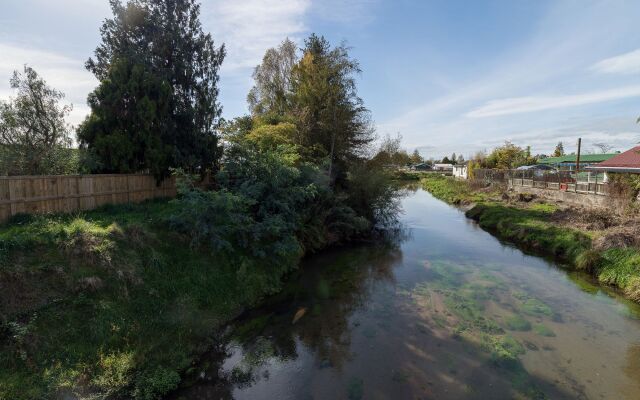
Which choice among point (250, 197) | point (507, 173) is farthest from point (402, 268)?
point (507, 173)

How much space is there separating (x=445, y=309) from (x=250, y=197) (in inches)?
300

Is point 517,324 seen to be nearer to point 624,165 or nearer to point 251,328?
point 251,328

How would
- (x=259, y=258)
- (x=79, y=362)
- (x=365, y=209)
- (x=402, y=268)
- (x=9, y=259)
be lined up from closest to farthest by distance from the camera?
(x=79, y=362) → (x=9, y=259) → (x=259, y=258) → (x=402, y=268) → (x=365, y=209)

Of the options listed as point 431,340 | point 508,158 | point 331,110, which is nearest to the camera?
point 431,340

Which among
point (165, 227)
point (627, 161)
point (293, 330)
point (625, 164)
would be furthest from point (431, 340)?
point (627, 161)

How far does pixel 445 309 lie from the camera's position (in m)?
9.62

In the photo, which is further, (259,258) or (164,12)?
(164,12)

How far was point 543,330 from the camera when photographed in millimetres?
8500

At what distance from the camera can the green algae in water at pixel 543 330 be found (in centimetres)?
829

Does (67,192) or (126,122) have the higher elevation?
(126,122)

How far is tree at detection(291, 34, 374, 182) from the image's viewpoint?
2161 cm

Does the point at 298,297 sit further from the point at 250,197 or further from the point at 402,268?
the point at 402,268

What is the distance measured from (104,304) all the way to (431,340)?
7.58 metres

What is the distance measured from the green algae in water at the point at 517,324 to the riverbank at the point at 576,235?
447 cm
